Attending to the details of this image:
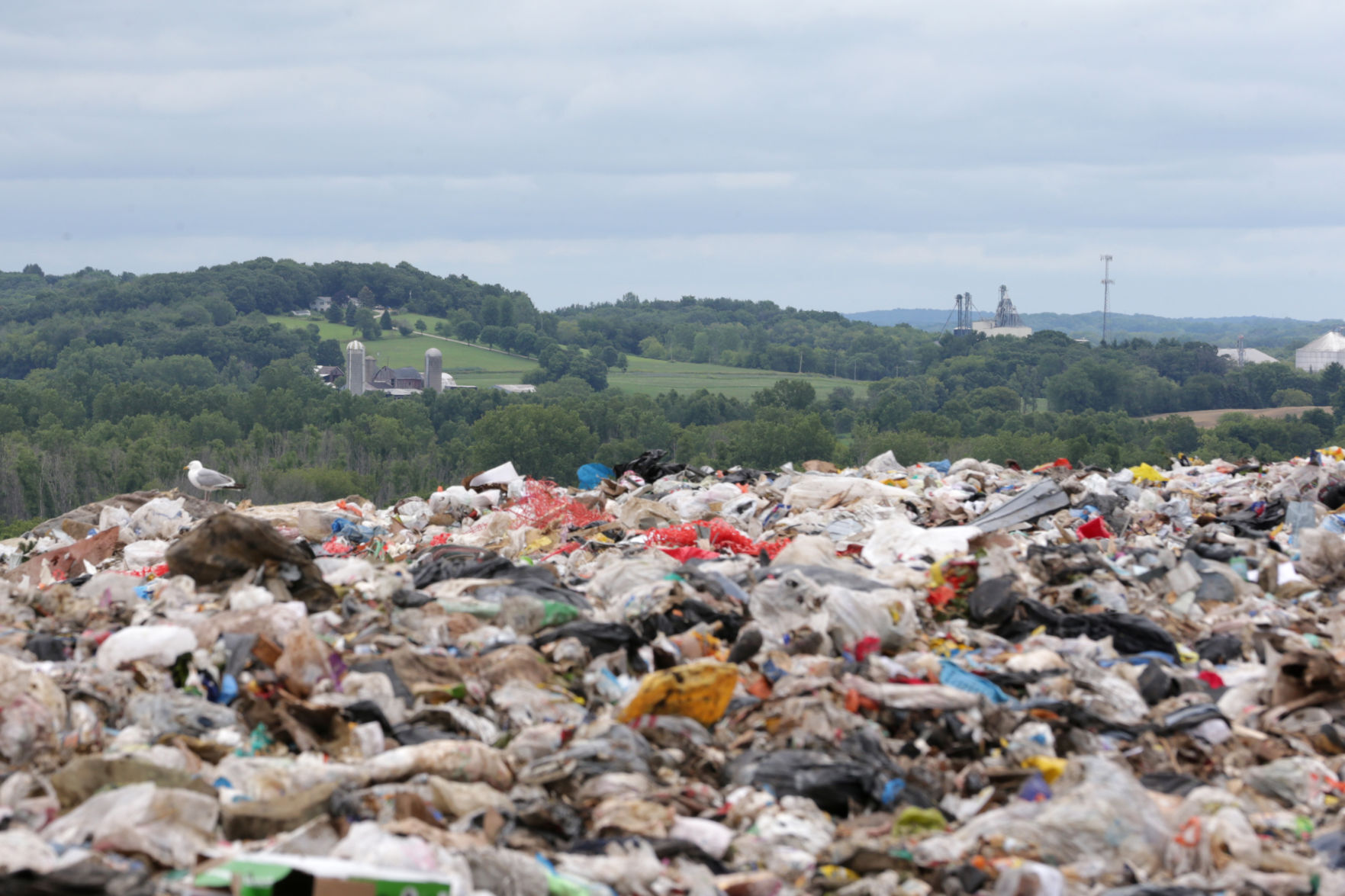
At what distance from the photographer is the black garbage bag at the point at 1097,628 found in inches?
218

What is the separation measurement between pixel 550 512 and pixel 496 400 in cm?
5693

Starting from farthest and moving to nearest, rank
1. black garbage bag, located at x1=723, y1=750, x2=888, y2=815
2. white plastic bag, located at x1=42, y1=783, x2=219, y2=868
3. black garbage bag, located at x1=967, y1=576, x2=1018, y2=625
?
black garbage bag, located at x1=967, y1=576, x2=1018, y2=625 → black garbage bag, located at x1=723, y1=750, x2=888, y2=815 → white plastic bag, located at x1=42, y1=783, x2=219, y2=868

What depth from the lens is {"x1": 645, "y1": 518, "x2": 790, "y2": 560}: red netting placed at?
7664 mm

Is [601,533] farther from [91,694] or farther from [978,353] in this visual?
[978,353]

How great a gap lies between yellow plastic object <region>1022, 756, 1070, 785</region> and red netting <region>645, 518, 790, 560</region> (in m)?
3.19

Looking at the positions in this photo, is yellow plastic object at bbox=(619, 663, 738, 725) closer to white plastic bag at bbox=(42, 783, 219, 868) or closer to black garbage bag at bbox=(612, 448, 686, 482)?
white plastic bag at bbox=(42, 783, 219, 868)

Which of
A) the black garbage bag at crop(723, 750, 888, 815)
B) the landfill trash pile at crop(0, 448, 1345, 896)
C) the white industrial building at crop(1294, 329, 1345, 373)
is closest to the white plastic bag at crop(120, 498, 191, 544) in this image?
the landfill trash pile at crop(0, 448, 1345, 896)

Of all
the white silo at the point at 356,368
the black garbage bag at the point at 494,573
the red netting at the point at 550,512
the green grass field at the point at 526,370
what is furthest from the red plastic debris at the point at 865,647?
the white silo at the point at 356,368

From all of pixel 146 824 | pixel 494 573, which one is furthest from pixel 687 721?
pixel 494 573

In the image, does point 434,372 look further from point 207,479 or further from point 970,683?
point 970,683

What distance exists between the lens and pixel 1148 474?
11.0m

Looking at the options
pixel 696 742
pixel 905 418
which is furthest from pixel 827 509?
pixel 905 418

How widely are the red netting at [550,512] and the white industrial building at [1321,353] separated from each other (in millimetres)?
87961

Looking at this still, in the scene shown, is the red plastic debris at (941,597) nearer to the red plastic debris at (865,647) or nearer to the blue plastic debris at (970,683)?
the red plastic debris at (865,647)
